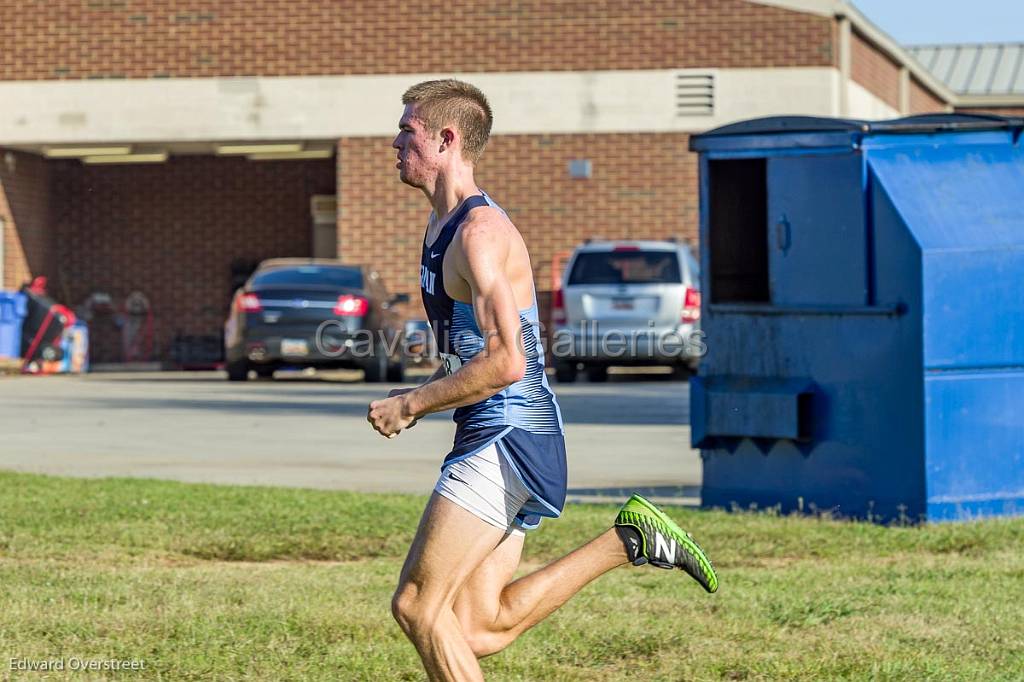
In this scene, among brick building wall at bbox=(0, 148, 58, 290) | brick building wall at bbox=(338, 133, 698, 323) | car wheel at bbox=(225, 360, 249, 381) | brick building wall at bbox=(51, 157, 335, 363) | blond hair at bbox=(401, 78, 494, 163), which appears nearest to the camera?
blond hair at bbox=(401, 78, 494, 163)

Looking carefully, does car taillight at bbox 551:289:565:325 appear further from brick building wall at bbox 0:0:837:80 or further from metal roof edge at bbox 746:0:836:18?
metal roof edge at bbox 746:0:836:18

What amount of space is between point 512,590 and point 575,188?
23.9 metres

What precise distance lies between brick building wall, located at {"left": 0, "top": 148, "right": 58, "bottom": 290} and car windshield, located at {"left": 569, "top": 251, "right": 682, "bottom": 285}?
40.1ft

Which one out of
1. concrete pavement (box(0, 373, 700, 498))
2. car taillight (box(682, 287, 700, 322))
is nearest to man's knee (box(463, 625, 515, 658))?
concrete pavement (box(0, 373, 700, 498))

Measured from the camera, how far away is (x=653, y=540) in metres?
4.80

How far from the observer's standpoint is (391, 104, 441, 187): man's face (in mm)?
4508

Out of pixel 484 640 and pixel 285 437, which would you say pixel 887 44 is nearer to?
pixel 285 437

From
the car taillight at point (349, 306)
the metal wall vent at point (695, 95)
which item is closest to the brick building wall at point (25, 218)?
the car taillight at point (349, 306)

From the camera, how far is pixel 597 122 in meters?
28.3

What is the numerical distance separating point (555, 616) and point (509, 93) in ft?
72.8

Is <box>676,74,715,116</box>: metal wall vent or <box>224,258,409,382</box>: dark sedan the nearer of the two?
<box>224,258,409,382</box>: dark sedan

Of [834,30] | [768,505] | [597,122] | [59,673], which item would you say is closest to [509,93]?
[597,122]

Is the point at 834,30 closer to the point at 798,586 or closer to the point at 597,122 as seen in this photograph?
the point at 597,122

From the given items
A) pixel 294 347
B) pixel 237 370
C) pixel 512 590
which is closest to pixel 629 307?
pixel 294 347
